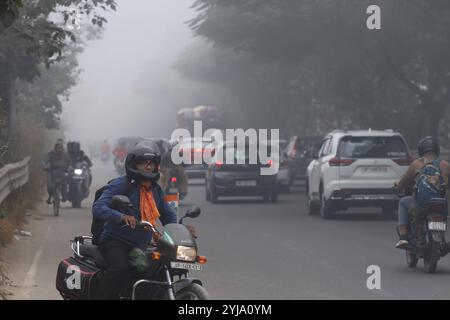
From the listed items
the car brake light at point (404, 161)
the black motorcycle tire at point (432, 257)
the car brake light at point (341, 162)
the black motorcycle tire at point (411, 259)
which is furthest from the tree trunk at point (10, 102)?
the black motorcycle tire at point (432, 257)

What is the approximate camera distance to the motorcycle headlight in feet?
30.0

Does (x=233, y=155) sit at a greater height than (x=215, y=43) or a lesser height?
lesser

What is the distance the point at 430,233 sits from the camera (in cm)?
1559

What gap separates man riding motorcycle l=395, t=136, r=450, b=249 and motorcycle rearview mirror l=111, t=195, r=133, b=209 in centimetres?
699

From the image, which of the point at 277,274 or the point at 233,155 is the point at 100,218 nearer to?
the point at 277,274

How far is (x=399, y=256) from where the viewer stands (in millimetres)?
18078

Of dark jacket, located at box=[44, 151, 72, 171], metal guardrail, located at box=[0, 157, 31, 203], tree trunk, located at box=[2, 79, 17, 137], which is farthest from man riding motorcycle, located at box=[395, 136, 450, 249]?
tree trunk, located at box=[2, 79, 17, 137]

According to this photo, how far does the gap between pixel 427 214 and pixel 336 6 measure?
21.4 m

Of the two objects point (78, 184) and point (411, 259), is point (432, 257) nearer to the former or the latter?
point (411, 259)

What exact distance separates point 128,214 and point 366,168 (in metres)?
15.7

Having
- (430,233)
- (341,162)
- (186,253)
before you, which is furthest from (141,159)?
(341,162)

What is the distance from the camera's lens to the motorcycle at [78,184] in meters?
29.8

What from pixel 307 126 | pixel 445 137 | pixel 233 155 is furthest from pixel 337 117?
pixel 233 155

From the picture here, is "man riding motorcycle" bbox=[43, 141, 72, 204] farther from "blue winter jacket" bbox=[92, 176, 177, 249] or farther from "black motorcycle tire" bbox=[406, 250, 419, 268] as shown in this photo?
"blue winter jacket" bbox=[92, 176, 177, 249]
